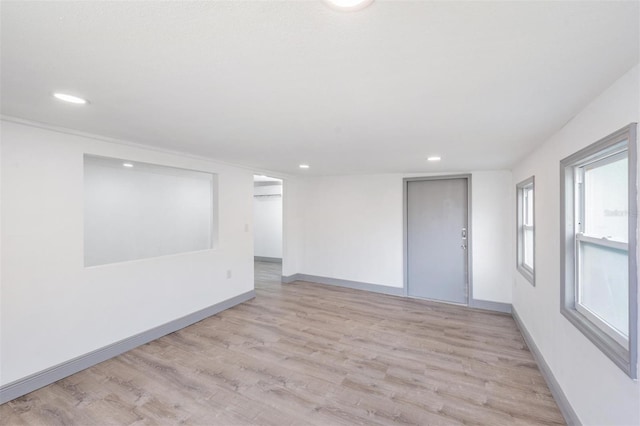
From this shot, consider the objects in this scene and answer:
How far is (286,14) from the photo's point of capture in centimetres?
101

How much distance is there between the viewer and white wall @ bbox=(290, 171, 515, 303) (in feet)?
14.6

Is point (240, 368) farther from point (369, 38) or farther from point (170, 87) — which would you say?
point (369, 38)

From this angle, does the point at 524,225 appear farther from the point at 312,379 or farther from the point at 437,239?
the point at 312,379

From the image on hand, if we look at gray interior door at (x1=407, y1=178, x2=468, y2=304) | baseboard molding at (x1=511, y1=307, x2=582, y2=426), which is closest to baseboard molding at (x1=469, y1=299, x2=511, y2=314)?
gray interior door at (x1=407, y1=178, x2=468, y2=304)

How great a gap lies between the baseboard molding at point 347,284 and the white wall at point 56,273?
2.93 metres

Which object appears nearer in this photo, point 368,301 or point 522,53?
point 522,53

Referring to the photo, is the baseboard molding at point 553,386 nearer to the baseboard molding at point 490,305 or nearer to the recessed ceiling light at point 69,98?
the baseboard molding at point 490,305

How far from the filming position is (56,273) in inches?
100

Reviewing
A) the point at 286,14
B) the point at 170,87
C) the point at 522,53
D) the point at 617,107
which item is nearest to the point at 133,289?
the point at 170,87

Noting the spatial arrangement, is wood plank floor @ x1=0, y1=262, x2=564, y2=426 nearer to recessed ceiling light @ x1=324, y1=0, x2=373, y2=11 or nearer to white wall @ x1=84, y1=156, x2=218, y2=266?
white wall @ x1=84, y1=156, x2=218, y2=266

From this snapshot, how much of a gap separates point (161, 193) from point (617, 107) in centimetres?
461

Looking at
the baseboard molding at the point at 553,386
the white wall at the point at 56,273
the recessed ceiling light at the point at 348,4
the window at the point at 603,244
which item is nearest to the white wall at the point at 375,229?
the baseboard molding at the point at 553,386

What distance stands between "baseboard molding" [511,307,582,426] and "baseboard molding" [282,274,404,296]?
2.14m

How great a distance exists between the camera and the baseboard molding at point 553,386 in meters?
1.98
